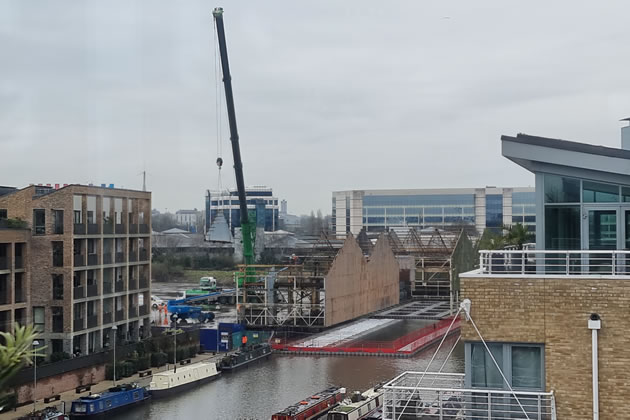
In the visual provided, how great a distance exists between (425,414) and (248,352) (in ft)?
67.0

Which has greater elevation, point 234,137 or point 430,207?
point 234,137

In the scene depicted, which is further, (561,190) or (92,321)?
(92,321)

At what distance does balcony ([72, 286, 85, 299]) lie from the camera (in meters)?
25.1

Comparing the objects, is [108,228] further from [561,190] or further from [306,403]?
[561,190]

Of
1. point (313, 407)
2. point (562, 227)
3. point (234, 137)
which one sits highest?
point (234, 137)

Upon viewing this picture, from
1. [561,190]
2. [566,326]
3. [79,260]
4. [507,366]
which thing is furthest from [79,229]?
[566,326]

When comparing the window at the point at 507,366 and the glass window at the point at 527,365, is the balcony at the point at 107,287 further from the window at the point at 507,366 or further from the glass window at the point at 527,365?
the glass window at the point at 527,365

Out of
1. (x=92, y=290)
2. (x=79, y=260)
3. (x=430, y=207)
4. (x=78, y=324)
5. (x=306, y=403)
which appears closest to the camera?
(x=306, y=403)

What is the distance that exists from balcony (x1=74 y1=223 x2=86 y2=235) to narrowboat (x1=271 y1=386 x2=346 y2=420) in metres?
9.68

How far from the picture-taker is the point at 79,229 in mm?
25672

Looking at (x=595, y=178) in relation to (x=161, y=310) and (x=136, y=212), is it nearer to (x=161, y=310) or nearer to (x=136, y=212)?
(x=136, y=212)

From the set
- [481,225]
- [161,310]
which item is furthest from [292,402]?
[481,225]

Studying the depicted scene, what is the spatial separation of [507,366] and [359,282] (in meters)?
29.8

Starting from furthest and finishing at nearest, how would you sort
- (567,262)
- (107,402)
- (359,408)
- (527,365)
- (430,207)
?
(430,207) → (107,402) → (359,408) → (527,365) → (567,262)
